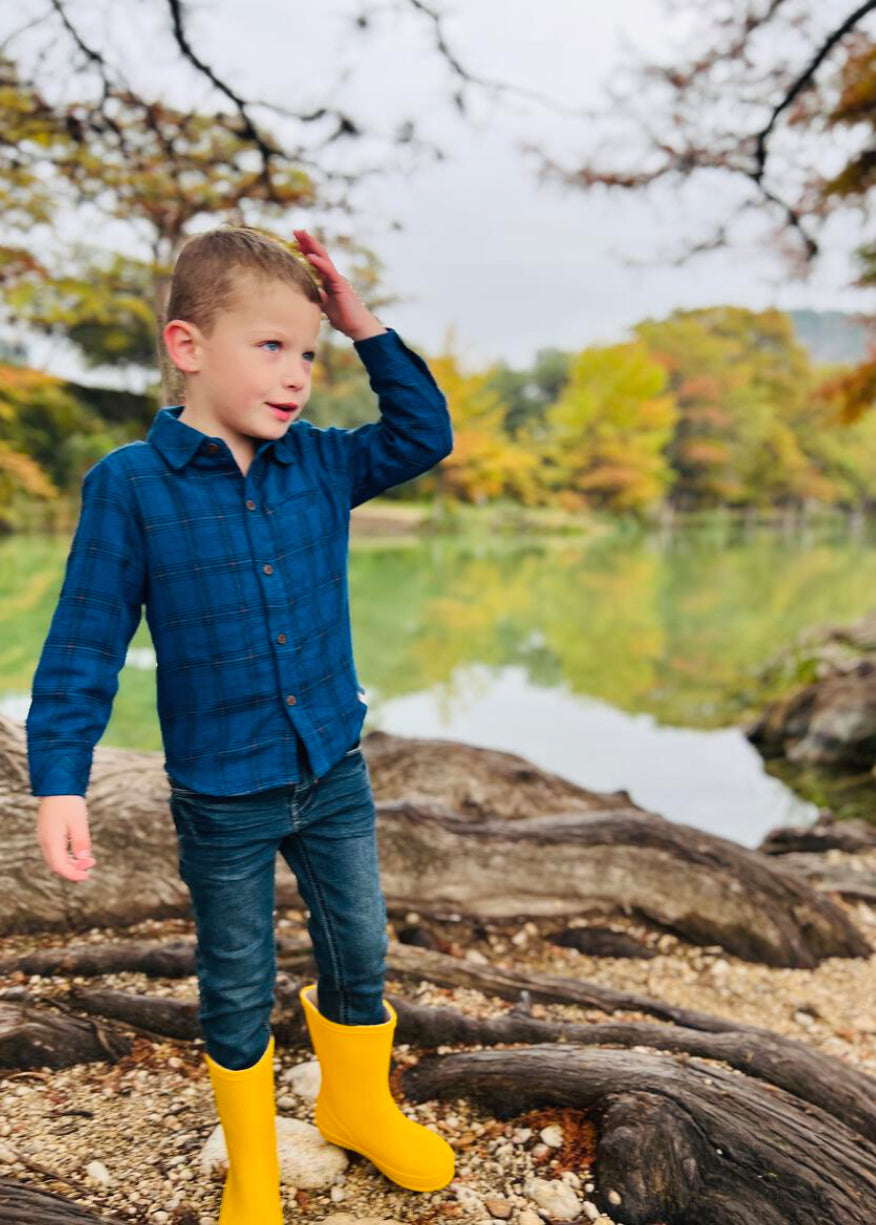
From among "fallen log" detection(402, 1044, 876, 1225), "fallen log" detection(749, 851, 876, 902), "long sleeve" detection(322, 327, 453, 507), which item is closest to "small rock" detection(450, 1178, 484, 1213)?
"fallen log" detection(402, 1044, 876, 1225)

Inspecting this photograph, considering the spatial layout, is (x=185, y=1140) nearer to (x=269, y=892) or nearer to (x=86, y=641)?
→ (x=269, y=892)

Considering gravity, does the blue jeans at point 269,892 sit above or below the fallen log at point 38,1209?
above

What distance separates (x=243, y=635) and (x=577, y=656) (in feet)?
29.8

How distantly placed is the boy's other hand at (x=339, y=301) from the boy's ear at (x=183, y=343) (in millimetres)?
233

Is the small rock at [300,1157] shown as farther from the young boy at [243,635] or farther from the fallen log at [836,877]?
the fallen log at [836,877]

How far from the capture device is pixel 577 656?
33.6 ft

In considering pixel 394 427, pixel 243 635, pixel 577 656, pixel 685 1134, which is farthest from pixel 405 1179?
pixel 577 656

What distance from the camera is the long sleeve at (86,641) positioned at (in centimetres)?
123

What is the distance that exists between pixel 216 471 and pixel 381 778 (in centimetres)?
221

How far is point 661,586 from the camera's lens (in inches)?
658

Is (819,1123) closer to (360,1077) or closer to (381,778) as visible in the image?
(360,1077)

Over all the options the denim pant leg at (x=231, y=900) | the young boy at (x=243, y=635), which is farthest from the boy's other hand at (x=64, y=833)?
the denim pant leg at (x=231, y=900)

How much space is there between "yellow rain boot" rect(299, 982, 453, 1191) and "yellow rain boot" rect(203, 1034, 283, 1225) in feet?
0.54

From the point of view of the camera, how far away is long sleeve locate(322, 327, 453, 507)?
58.3 inches
